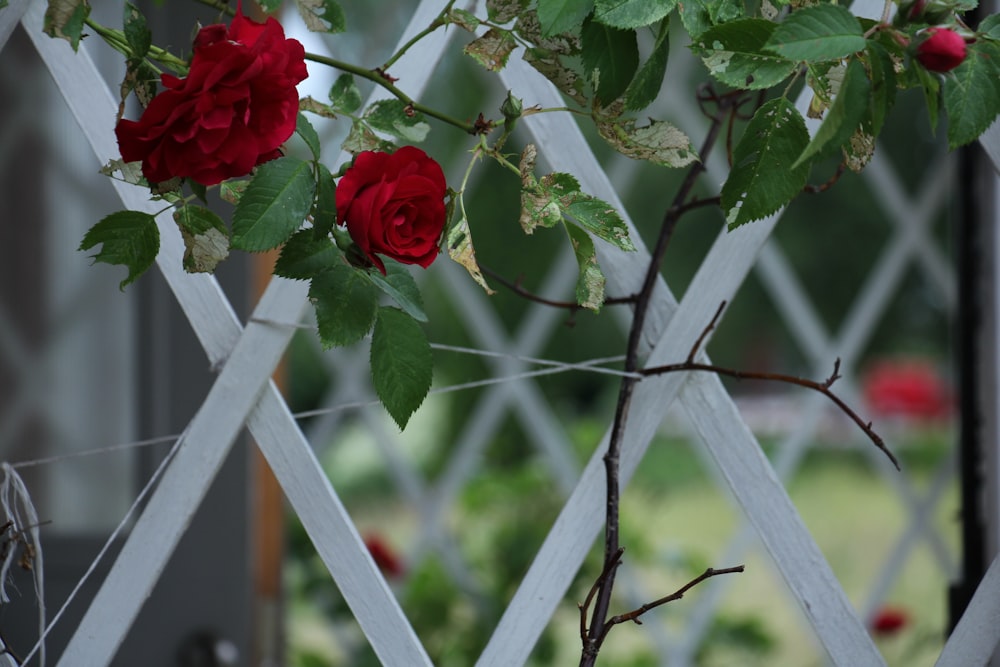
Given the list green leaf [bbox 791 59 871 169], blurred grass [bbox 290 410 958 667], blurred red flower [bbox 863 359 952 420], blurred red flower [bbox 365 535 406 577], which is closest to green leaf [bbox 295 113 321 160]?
green leaf [bbox 791 59 871 169]

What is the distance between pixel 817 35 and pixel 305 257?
9.6 inches

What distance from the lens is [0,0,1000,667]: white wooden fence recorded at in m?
0.52

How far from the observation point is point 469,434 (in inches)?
71.6

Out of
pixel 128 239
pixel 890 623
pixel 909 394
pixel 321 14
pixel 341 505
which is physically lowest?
pixel 909 394

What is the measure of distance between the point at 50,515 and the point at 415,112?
78 cm

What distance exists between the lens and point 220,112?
0.38 m

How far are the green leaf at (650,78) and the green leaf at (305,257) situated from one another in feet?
0.54

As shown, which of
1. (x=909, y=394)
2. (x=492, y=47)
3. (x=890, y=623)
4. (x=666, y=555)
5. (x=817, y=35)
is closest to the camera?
(x=817, y=35)

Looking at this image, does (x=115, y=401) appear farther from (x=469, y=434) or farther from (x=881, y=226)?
(x=881, y=226)

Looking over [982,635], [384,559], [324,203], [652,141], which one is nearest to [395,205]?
[324,203]

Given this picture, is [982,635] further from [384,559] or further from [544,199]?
[384,559]

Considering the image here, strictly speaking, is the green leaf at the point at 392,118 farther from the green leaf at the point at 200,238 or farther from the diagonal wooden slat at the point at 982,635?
the diagonal wooden slat at the point at 982,635

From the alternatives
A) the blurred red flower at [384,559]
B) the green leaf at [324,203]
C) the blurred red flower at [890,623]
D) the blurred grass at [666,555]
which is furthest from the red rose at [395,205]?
the blurred red flower at [890,623]

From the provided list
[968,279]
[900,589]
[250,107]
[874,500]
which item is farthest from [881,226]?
[250,107]
